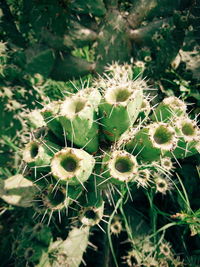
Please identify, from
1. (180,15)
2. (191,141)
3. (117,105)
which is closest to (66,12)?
(180,15)

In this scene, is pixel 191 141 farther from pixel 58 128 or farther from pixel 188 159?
pixel 188 159

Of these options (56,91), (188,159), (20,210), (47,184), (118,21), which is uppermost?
(118,21)

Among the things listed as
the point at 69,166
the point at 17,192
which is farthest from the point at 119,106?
the point at 17,192

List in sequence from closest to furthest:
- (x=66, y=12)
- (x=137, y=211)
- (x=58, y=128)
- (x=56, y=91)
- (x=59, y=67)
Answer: (x=58, y=128) < (x=137, y=211) < (x=66, y=12) < (x=59, y=67) < (x=56, y=91)

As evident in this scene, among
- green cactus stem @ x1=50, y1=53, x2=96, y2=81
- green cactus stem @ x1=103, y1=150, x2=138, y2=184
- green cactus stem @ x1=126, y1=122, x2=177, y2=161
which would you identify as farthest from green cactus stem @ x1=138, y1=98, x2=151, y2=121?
green cactus stem @ x1=50, y1=53, x2=96, y2=81

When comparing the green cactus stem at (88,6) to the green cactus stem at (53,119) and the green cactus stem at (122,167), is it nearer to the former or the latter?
the green cactus stem at (53,119)

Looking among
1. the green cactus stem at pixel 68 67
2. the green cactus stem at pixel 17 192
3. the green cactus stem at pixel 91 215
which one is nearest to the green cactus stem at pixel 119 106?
the green cactus stem at pixel 91 215

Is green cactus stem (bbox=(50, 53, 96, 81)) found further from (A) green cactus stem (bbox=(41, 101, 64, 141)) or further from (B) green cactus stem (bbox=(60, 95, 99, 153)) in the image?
(B) green cactus stem (bbox=(60, 95, 99, 153))
